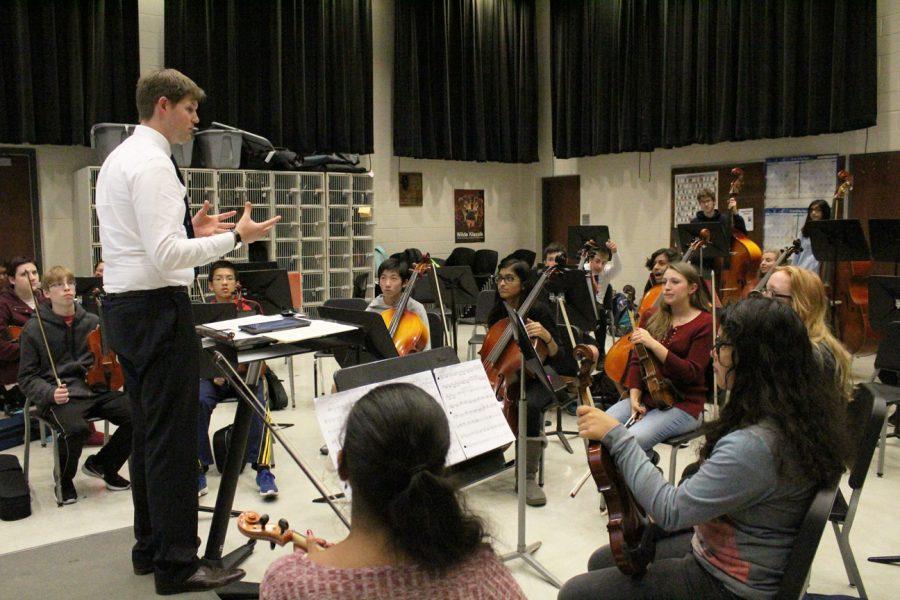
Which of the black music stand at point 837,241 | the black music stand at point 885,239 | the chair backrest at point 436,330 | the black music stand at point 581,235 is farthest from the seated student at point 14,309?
the black music stand at point 885,239

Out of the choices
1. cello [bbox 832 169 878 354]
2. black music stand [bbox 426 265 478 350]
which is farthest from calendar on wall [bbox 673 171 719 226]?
black music stand [bbox 426 265 478 350]

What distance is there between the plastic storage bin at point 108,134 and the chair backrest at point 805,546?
7.19 metres

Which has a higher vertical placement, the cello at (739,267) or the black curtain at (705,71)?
the black curtain at (705,71)

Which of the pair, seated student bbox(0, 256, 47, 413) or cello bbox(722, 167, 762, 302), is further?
cello bbox(722, 167, 762, 302)

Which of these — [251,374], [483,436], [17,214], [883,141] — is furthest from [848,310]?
[17,214]

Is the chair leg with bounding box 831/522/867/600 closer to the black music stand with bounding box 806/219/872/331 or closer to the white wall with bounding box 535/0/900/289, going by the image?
the black music stand with bounding box 806/219/872/331

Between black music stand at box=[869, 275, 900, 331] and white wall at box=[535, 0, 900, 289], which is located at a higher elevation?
white wall at box=[535, 0, 900, 289]

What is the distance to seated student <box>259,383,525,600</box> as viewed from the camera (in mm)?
1173

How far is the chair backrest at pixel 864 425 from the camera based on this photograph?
243 cm

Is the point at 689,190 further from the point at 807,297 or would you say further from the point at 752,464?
the point at 752,464

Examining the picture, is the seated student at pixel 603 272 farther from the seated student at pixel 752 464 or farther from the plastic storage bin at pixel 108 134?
the plastic storage bin at pixel 108 134

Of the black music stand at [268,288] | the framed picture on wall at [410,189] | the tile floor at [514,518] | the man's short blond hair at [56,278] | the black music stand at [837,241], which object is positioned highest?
the framed picture on wall at [410,189]

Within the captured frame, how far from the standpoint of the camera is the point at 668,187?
9.45m

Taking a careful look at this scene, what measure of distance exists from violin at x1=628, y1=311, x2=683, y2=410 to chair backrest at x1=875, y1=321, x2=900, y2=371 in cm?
134
